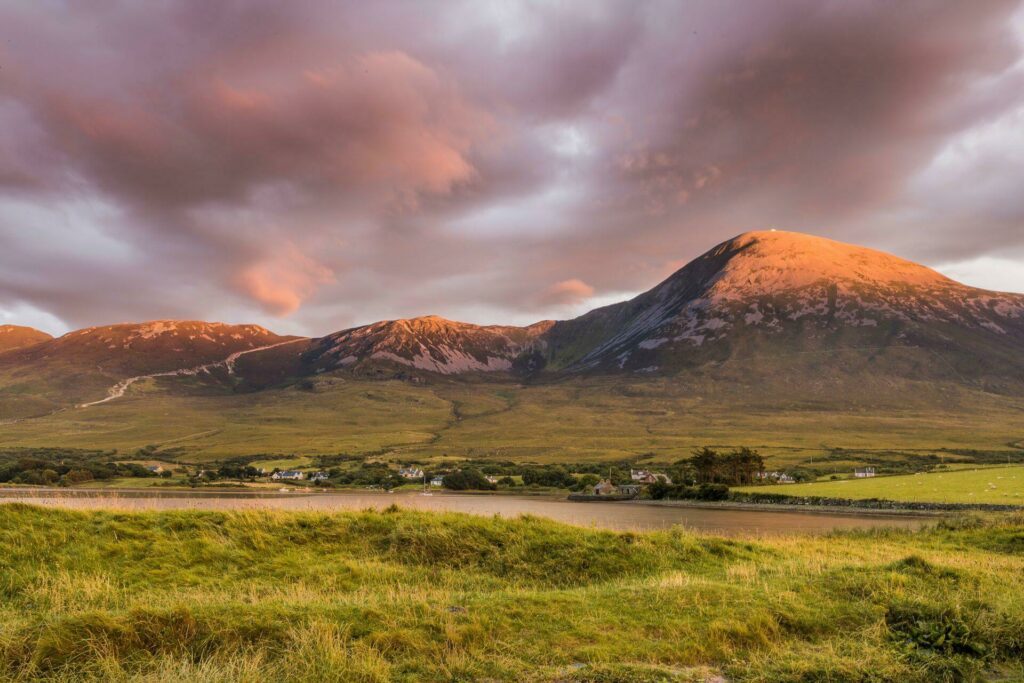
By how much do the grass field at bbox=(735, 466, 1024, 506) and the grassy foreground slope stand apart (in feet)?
152

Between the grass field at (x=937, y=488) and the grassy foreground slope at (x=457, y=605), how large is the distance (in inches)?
1828

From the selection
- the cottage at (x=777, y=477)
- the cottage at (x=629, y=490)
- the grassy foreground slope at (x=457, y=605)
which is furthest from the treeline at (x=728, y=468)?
the grassy foreground slope at (x=457, y=605)

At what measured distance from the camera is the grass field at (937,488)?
5991 cm

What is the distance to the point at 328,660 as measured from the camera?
9.61 m

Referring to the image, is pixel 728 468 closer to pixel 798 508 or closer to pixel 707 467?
pixel 707 467

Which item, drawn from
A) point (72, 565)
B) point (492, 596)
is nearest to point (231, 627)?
point (492, 596)

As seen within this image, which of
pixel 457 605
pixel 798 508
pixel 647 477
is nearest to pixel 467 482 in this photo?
pixel 647 477

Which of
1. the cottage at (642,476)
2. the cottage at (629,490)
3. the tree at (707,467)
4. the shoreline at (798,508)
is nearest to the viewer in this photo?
the shoreline at (798,508)

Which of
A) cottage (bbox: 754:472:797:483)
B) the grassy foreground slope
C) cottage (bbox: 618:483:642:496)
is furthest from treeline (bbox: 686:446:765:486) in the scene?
the grassy foreground slope

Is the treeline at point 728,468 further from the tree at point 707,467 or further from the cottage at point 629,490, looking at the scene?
the cottage at point 629,490

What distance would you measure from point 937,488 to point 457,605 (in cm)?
7620

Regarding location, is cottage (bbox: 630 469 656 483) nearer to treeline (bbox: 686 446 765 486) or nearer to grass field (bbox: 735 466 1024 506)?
treeline (bbox: 686 446 765 486)

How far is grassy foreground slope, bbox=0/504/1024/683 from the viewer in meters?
9.93

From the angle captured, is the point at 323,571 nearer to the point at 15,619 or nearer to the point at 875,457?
the point at 15,619
